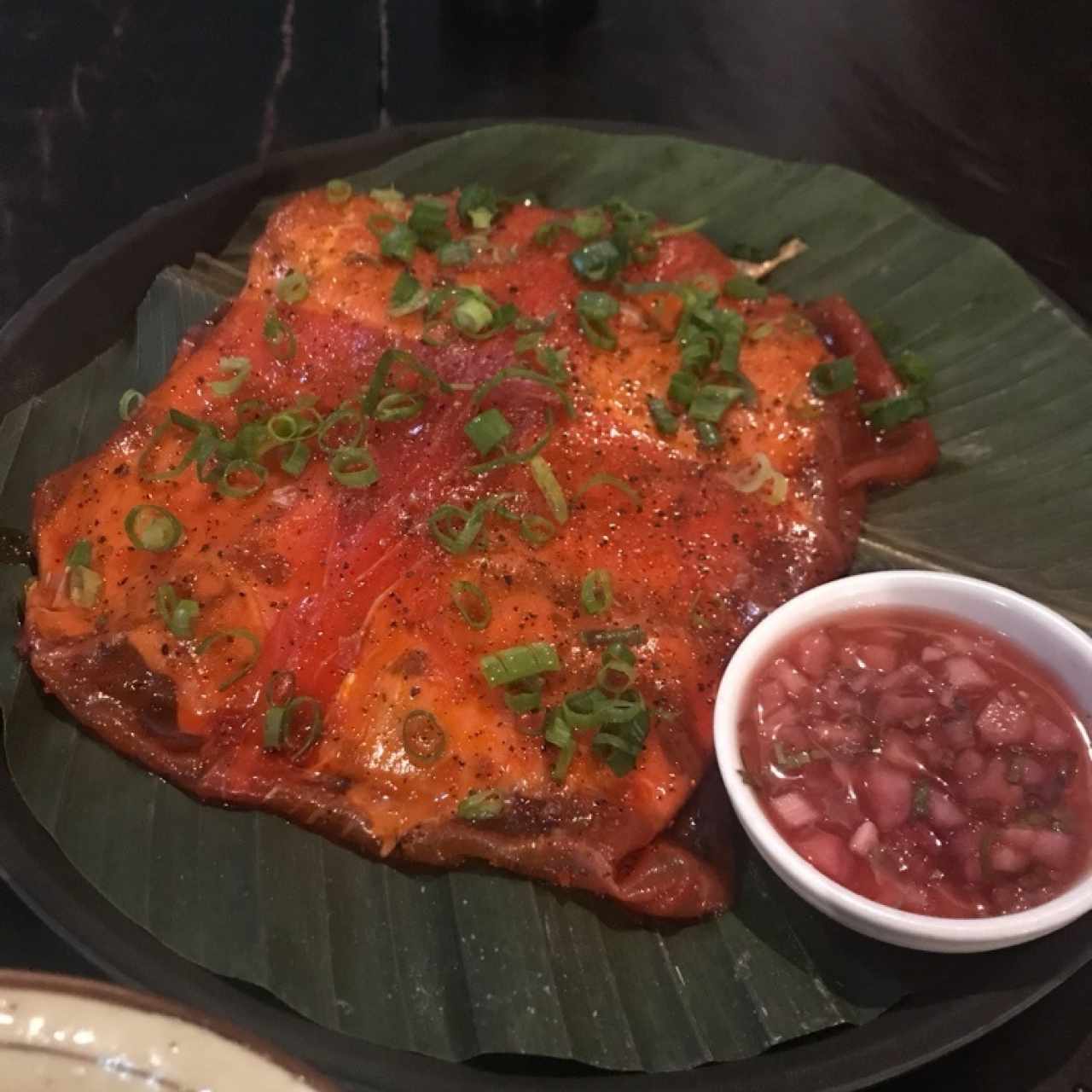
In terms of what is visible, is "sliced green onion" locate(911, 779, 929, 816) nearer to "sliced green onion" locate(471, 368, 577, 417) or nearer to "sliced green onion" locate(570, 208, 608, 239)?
"sliced green onion" locate(471, 368, 577, 417)

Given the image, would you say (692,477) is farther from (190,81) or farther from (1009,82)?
(190,81)

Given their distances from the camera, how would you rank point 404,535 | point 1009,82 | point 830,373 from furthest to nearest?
point 1009,82 < point 830,373 < point 404,535

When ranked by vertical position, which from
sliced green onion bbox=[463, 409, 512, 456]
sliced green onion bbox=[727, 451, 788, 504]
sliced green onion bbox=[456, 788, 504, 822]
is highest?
sliced green onion bbox=[463, 409, 512, 456]

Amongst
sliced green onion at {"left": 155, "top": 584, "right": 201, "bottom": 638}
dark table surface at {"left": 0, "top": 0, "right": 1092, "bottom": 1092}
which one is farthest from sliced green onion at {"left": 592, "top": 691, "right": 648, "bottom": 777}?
dark table surface at {"left": 0, "top": 0, "right": 1092, "bottom": 1092}

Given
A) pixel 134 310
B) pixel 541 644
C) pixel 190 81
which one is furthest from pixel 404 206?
pixel 190 81

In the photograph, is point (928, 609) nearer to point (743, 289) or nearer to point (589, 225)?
point (743, 289)

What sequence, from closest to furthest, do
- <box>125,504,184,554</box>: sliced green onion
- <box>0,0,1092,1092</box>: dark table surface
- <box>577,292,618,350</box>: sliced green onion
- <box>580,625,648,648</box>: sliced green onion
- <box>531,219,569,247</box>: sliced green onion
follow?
<box>580,625,648,648</box>: sliced green onion
<box>125,504,184,554</box>: sliced green onion
<box>577,292,618,350</box>: sliced green onion
<box>531,219,569,247</box>: sliced green onion
<box>0,0,1092,1092</box>: dark table surface

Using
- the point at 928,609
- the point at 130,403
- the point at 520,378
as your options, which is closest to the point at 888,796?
the point at 928,609
